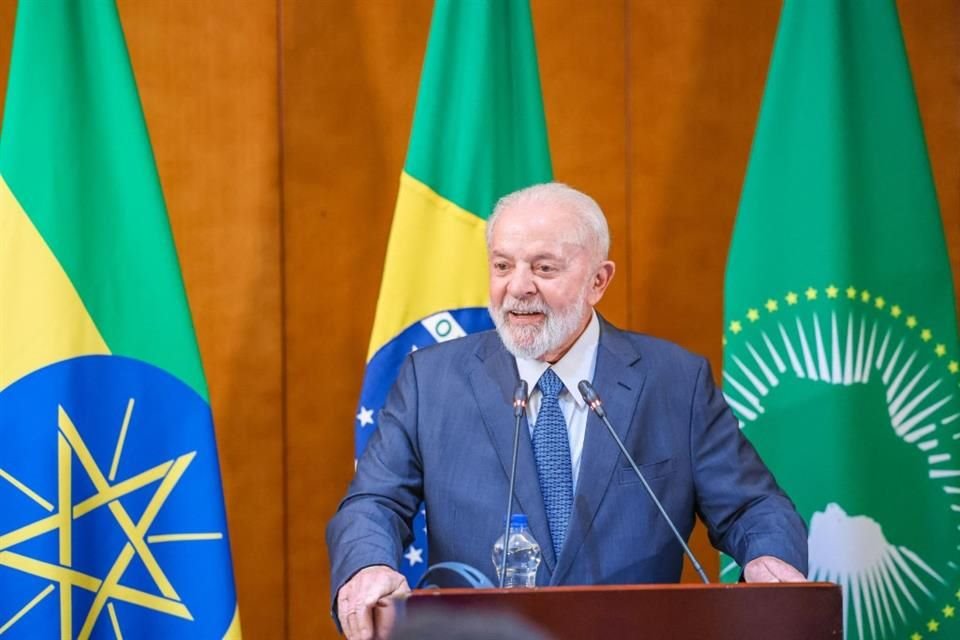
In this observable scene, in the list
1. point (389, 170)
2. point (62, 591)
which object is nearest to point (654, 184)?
point (389, 170)

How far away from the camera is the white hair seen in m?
2.76

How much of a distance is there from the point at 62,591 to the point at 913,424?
2.14 m

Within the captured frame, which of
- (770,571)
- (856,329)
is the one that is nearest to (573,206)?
(770,571)

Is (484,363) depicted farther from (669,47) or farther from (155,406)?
(669,47)

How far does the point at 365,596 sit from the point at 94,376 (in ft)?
3.54

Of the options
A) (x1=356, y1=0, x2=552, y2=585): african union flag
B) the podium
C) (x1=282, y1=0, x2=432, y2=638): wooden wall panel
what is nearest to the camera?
the podium

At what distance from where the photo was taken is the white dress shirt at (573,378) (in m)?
2.69

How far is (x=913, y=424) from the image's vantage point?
10.9 feet

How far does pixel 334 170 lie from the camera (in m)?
3.71

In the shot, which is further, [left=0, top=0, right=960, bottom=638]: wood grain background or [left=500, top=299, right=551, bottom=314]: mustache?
[left=0, top=0, right=960, bottom=638]: wood grain background

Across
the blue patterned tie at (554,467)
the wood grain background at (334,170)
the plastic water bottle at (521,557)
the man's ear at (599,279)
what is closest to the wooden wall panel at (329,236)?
the wood grain background at (334,170)

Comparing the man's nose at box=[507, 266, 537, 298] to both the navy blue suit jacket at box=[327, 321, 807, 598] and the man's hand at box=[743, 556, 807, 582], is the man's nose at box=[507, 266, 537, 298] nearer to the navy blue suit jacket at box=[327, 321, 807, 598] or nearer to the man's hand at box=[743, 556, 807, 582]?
the navy blue suit jacket at box=[327, 321, 807, 598]

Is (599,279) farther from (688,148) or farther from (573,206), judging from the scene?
(688,148)

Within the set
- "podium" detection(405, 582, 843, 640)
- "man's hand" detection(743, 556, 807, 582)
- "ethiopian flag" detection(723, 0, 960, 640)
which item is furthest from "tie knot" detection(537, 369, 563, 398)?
"podium" detection(405, 582, 843, 640)
